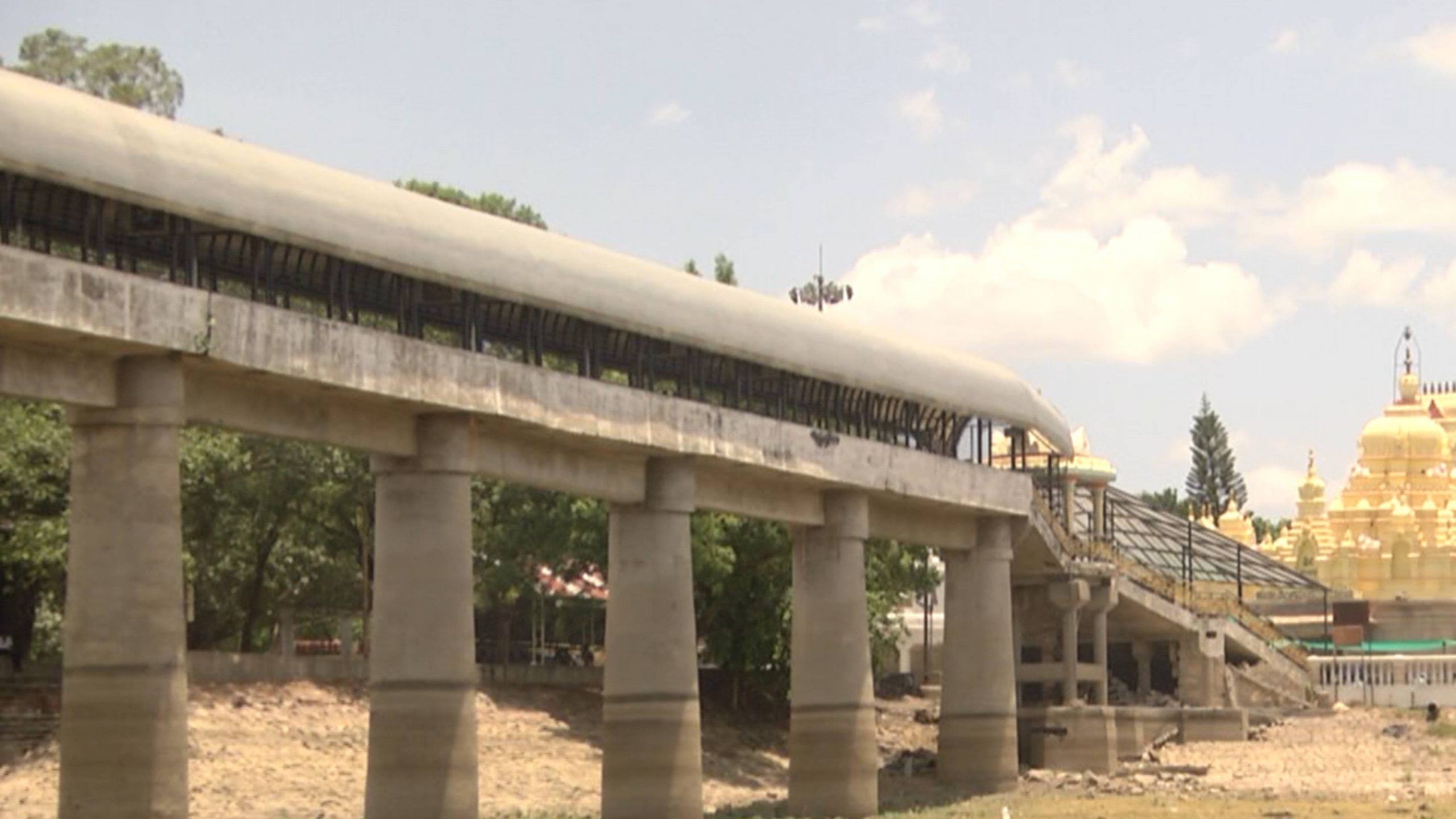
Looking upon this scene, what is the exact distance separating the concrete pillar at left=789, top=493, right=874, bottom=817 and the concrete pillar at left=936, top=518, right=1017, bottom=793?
272 inches

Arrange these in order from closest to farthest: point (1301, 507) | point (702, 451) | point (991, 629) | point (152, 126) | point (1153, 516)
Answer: point (152, 126)
point (702, 451)
point (991, 629)
point (1153, 516)
point (1301, 507)

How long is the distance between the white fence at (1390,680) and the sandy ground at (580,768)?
580 cm

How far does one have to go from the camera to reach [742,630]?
2990 inches

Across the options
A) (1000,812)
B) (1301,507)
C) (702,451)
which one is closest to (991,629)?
(1000,812)

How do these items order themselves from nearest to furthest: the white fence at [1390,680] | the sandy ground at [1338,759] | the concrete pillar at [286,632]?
the sandy ground at [1338,759]
the concrete pillar at [286,632]
the white fence at [1390,680]

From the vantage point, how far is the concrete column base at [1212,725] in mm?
77750

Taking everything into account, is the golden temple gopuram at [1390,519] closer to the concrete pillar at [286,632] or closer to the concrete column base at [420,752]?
the concrete pillar at [286,632]

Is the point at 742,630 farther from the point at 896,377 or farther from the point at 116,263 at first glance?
the point at 116,263

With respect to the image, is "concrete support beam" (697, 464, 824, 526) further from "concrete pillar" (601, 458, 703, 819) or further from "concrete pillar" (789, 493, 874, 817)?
"concrete pillar" (601, 458, 703, 819)

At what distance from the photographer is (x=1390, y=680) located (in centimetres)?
8650

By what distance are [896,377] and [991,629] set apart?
29.4 feet

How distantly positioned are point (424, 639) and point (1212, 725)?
119 feet

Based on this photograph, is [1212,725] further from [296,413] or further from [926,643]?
[296,413]

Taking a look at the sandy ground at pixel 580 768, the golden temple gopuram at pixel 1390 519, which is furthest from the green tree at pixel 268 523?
the golden temple gopuram at pixel 1390 519
